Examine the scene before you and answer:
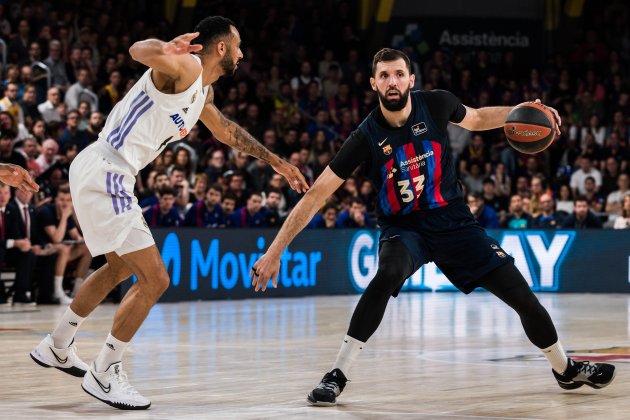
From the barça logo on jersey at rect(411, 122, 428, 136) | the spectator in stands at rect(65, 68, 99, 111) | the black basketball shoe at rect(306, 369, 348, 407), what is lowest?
the black basketball shoe at rect(306, 369, 348, 407)

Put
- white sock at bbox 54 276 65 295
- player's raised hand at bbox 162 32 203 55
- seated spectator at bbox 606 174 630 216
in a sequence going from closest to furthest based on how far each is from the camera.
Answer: player's raised hand at bbox 162 32 203 55, white sock at bbox 54 276 65 295, seated spectator at bbox 606 174 630 216

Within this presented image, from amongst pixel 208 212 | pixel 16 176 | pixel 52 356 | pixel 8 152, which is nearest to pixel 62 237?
pixel 8 152

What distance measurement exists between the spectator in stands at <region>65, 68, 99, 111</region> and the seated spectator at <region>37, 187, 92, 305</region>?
3.28 meters

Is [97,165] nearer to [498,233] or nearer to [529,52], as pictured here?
[498,233]

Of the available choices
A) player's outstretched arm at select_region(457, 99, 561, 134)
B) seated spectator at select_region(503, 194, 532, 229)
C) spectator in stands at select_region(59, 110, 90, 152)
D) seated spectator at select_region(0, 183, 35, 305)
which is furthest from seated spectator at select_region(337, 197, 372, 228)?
player's outstretched arm at select_region(457, 99, 561, 134)

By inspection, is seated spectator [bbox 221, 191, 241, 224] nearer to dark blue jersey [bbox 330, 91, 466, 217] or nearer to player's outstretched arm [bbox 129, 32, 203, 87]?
dark blue jersey [bbox 330, 91, 466, 217]

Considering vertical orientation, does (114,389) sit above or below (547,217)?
below

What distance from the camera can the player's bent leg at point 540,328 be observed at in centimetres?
792

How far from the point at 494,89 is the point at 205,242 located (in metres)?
12.1

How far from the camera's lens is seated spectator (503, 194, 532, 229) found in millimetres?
21578

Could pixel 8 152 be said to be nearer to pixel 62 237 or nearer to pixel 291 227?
pixel 62 237

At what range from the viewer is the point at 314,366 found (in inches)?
378

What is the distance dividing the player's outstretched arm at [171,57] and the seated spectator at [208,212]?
11549 millimetres

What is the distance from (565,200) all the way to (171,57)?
1686 cm
